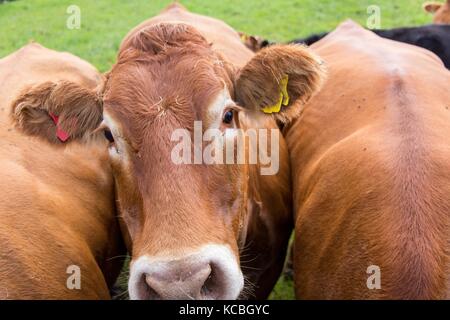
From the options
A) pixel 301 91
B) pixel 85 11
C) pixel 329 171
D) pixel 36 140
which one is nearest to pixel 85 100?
pixel 36 140

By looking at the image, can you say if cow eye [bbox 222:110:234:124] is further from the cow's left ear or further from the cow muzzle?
the cow muzzle

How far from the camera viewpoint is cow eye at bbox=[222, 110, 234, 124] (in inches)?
104

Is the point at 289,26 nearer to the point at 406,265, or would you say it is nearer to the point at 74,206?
the point at 74,206

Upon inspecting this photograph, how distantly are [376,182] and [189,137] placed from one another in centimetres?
99

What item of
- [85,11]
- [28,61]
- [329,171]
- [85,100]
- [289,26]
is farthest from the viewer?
[85,11]

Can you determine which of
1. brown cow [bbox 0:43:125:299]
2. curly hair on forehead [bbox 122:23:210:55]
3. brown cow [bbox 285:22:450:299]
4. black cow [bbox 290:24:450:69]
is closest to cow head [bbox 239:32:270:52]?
black cow [bbox 290:24:450:69]

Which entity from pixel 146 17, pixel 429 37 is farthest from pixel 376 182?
pixel 146 17

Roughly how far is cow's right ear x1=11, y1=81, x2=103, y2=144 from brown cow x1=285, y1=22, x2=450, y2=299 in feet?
4.76

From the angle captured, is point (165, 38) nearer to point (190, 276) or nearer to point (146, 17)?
point (190, 276)

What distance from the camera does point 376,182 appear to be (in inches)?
105

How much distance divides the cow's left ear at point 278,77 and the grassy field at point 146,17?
24.3 feet

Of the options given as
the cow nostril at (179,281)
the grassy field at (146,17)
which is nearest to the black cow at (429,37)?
the cow nostril at (179,281)
